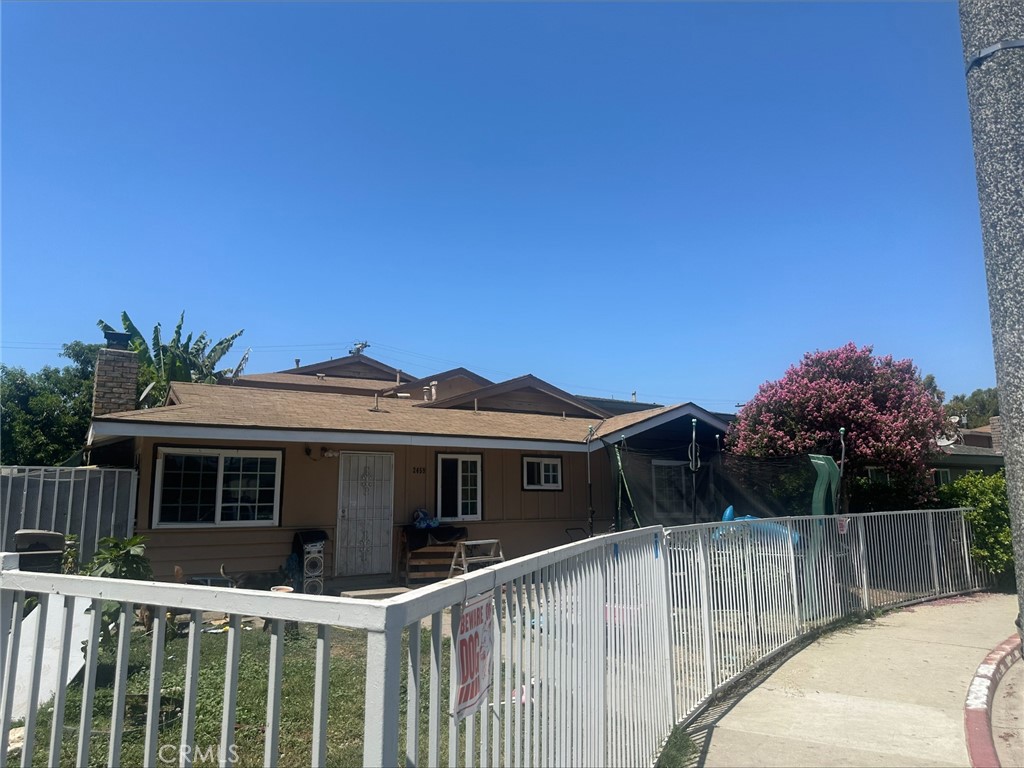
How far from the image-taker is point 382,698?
1.64 meters

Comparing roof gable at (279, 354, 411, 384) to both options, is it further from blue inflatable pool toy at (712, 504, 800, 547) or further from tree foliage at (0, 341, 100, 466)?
blue inflatable pool toy at (712, 504, 800, 547)

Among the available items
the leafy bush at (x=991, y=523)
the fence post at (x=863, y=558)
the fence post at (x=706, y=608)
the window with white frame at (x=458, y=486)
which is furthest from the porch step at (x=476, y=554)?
the leafy bush at (x=991, y=523)

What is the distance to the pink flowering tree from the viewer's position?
39.5ft

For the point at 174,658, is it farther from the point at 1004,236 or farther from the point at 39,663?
the point at 1004,236

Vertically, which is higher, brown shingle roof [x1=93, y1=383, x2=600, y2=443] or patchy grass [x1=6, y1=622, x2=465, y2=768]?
brown shingle roof [x1=93, y1=383, x2=600, y2=443]

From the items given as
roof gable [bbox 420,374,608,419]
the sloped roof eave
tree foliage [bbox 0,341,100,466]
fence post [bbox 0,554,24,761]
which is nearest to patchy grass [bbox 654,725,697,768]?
fence post [bbox 0,554,24,761]

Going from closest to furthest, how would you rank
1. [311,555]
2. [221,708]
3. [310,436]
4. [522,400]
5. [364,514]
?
[221,708] < [310,436] < [311,555] < [364,514] < [522,400]

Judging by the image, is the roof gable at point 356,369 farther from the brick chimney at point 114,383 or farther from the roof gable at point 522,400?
the brick chimney at point 114,383

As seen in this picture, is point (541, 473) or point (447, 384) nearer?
point (541, 473)

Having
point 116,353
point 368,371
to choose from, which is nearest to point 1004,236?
point 116,353

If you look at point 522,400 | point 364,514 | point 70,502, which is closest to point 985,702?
point 364,514

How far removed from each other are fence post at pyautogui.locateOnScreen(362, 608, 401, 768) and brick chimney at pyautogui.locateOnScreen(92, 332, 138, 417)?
456 inches

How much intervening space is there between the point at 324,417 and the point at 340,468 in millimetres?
1043

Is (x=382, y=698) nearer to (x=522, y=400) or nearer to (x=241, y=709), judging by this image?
(x=241, y=709)
